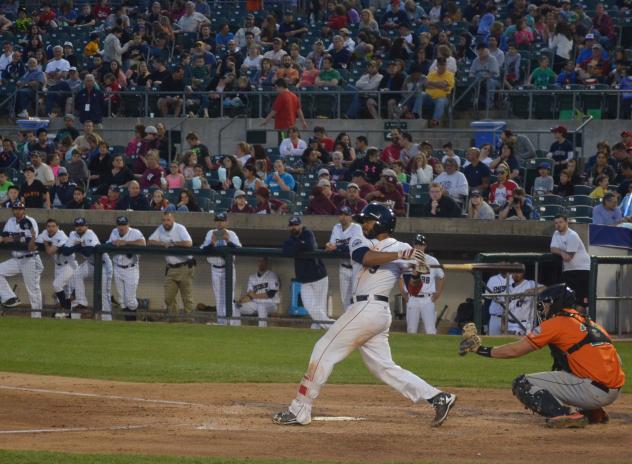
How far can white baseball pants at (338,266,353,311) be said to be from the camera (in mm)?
16906

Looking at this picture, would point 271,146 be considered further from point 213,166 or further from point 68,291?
point 68,291

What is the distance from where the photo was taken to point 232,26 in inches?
1062

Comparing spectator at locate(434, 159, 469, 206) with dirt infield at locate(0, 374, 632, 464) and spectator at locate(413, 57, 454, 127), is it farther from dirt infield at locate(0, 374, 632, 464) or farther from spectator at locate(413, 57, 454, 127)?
dirt infield at locate(0, 374, 632, 464)

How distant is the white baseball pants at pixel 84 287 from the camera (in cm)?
1842

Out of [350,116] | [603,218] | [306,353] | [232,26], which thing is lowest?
[306,353]

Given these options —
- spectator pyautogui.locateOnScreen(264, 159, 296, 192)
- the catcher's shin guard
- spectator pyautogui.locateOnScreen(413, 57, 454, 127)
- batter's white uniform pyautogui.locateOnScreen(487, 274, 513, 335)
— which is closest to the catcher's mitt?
the catcher's shin guard

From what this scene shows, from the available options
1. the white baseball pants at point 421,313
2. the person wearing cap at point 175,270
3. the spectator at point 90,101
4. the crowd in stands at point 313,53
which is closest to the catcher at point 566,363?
the white baseball pants at point 421,313

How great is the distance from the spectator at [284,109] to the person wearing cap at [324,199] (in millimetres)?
2993

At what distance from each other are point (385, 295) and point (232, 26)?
59.8 ft

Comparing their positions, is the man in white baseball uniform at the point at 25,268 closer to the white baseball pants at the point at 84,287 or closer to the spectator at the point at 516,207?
the white baseball pants at the point at 84,287

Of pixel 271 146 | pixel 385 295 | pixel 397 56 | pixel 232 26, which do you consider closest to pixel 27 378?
pixel 385 295

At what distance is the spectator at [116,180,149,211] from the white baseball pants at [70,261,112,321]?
2.12 meters

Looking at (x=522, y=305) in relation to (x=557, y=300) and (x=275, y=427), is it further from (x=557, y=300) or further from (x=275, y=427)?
(x=275, y=427)

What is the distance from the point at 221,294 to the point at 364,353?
8219mm
